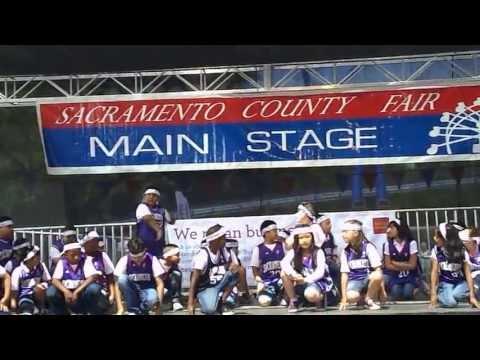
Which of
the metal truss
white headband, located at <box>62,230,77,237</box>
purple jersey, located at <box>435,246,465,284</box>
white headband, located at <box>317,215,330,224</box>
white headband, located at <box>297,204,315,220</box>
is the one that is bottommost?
purple jersey, located at <box>435,246,465,284</box>

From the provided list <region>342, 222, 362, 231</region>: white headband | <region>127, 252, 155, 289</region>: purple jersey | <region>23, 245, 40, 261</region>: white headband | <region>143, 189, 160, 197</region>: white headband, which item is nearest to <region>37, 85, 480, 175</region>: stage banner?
<region>143, 189, 160, 197</region>: white headband

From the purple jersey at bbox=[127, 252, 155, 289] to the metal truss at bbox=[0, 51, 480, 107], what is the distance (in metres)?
1.79

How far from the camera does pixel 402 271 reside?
7.60 meters

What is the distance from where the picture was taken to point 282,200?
25.6 ft

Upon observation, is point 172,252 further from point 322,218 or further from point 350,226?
point 350,226

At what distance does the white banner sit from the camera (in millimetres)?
7668

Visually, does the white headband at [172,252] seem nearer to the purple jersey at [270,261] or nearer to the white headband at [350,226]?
the purple jersey at [270,261]

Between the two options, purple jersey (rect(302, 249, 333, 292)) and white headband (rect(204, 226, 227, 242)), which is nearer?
purple jersey (rect(302, 249, 333, 292))

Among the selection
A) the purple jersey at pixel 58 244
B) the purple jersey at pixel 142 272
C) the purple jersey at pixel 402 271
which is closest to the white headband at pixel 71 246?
the purple jersey at pixel 58 244

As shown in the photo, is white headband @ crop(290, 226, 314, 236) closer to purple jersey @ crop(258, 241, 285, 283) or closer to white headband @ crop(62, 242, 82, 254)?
purple jersey @ crop(258, 241, 285, 283)

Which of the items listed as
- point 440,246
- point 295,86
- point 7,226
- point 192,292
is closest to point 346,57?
point 295,86

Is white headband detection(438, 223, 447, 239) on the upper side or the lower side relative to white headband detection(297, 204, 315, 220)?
lower

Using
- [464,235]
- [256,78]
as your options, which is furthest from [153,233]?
[464,235]

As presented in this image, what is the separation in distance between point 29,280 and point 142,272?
1261 millimetres
